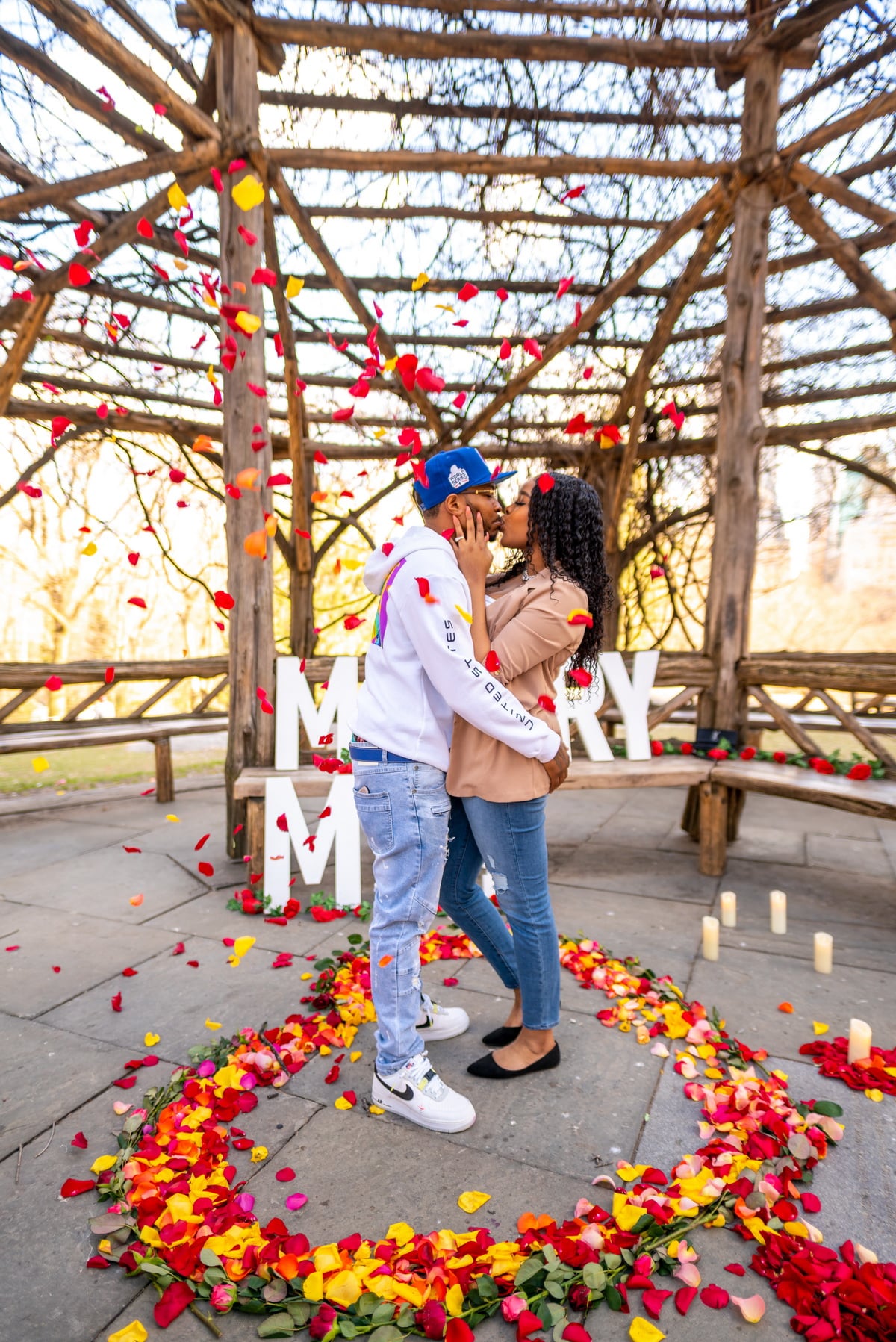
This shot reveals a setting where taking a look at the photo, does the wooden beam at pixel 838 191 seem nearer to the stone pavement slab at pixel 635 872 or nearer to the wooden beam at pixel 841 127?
the wooden beam at pixel 841 127

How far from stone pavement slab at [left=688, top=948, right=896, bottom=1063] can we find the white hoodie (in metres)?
1.47

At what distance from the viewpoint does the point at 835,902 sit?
4215 mm

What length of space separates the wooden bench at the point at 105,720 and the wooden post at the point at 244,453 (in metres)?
1.37

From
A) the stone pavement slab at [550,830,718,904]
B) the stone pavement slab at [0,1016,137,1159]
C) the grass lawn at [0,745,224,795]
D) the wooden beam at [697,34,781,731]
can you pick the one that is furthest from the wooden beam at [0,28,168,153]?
the stone pavement slab at [550,830,718,904]

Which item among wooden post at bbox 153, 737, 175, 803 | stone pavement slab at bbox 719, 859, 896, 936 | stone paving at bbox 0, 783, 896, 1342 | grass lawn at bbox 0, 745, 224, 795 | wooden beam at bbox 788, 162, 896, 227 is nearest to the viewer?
stone paving at bbox 0, 783, 896, 1342

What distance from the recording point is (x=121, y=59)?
353 centimetres

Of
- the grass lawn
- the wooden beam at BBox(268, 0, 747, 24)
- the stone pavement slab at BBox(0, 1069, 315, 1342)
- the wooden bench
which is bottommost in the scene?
the grass lawn

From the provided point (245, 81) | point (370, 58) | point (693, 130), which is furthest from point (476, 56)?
point (693, 130)

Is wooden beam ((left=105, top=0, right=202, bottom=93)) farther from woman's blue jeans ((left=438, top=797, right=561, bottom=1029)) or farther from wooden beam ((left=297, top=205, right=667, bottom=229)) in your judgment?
woman's blue jeans ((left=438, top=797, right=561, bottom=1029))

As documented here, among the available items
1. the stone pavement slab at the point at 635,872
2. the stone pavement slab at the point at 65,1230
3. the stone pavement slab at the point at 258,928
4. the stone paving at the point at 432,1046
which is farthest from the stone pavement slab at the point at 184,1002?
the stone pavement slab at the point at 635,872

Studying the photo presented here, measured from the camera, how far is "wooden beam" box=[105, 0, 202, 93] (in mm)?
3752

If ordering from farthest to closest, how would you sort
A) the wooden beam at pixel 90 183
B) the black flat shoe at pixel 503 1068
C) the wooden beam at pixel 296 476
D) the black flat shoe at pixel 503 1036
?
the wooden beam at pixel 296 476
the wooden beam at pixel 90 183
the black flat shoe at pixel 503 1036
the black flat shoe at pixel 503 1068

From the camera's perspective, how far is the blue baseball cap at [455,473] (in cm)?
218

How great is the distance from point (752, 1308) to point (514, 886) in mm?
1056
